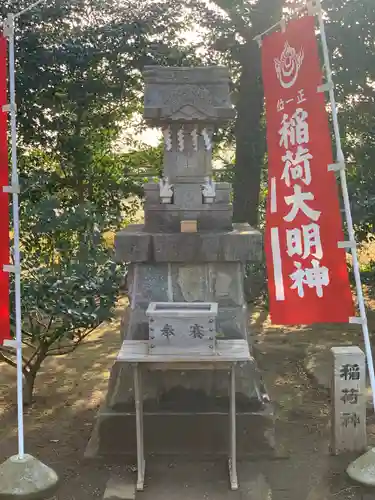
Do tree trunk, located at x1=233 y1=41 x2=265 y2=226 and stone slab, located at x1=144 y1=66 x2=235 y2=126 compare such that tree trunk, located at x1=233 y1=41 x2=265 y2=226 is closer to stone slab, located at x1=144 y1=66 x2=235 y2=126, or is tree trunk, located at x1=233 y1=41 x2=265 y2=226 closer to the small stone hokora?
stone slab, located at x1=144 y1=66 x2=235 y2=126

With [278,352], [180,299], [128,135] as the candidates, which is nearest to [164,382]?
[180,299]

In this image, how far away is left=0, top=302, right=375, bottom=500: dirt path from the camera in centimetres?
519

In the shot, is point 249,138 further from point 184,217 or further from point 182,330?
point 182,330

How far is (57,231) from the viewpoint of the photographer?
8578 mm

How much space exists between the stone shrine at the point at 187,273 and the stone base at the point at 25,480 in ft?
3.98

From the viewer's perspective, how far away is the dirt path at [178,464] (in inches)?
204

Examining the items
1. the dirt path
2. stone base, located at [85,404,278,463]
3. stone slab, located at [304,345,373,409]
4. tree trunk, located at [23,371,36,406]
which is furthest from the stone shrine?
stone slab, located at [304,345,373,409]

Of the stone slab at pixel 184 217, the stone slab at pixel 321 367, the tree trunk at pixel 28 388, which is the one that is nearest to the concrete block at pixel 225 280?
the stone slab at pixel 184 217

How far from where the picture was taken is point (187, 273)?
6.00m

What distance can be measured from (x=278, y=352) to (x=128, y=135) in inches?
279

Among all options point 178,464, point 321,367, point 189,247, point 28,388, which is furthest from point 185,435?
point 321,367

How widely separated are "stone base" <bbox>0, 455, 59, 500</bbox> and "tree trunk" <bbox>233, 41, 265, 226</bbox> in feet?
26.5

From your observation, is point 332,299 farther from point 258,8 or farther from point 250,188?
point 258,8

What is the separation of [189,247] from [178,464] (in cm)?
218
